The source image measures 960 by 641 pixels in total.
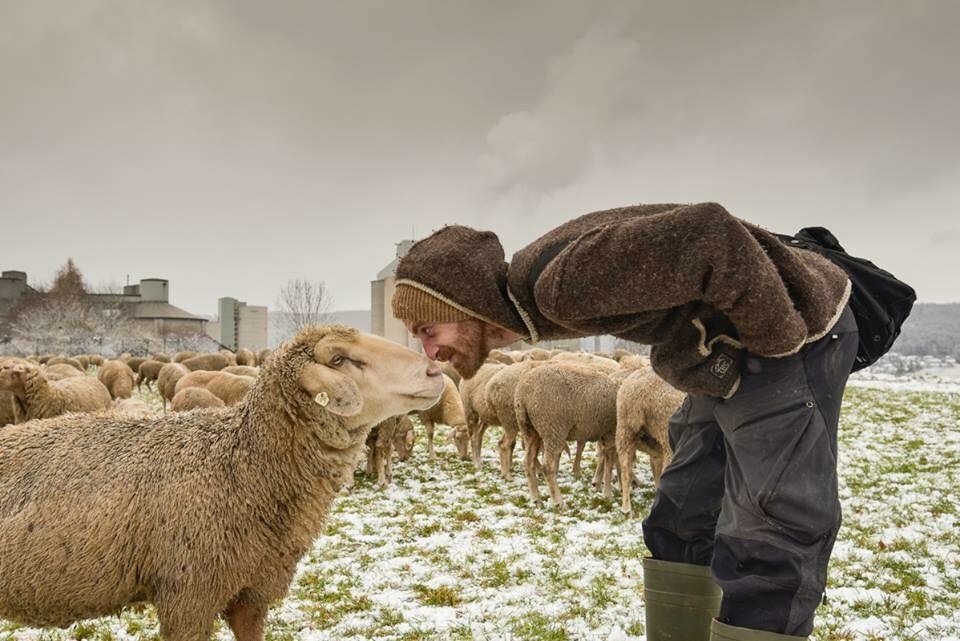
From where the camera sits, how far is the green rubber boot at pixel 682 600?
2172 mm

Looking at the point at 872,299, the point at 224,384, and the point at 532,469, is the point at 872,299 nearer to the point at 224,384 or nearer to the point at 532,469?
the point at 532,469

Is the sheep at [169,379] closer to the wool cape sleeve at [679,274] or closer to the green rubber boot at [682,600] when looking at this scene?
the green rubber boot at [682,600]

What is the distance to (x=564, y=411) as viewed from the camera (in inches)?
295

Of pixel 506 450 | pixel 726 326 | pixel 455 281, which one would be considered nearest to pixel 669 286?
pixel 726 326

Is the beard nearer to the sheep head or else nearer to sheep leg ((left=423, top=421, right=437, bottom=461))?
the sheep head

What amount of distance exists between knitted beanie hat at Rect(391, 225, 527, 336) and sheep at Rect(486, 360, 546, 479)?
6.88 metres

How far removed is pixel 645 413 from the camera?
6.62m

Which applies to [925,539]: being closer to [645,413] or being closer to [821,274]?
[645,413]

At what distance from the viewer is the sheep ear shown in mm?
2451

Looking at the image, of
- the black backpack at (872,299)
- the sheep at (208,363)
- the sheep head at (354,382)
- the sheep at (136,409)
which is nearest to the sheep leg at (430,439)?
the sheep at (136,409)

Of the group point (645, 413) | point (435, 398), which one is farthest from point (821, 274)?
point (645, 413)

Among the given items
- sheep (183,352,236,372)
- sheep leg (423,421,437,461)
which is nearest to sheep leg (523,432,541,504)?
sheep leg (423,421,437,461)

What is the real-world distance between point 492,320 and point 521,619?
305 cm

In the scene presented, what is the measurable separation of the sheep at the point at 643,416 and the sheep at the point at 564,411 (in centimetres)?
57
